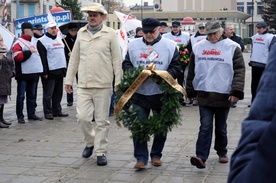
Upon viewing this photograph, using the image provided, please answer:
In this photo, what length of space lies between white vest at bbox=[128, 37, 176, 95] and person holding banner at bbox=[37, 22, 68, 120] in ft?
15.9

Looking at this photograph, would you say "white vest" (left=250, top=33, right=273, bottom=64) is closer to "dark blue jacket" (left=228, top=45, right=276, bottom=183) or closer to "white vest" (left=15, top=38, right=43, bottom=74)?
"white vest" (left=15, top=38, right=43, bottom=74)

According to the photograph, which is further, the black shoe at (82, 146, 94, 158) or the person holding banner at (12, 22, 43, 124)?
the person holding banner at (12, 22, 43, 124)

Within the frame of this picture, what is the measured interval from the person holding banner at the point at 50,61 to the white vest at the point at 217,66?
5.29 m

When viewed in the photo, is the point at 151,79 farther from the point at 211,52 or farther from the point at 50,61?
the point at 50,61

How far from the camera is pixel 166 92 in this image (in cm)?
687

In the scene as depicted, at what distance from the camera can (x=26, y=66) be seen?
11.3 m

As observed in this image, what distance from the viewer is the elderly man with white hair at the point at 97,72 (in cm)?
741

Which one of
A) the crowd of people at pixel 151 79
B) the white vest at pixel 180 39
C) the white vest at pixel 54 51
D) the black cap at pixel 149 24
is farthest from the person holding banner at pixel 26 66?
the black cap at pixel 149 24

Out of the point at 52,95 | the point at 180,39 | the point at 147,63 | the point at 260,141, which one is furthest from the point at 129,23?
the point at 260,141

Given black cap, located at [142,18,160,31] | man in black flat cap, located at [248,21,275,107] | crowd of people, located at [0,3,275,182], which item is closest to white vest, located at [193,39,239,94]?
crowd of people, located at [0,3,275,182]

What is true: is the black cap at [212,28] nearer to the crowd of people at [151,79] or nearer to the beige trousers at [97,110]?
the crowd of people at [151,79]

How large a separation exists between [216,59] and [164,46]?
673mm

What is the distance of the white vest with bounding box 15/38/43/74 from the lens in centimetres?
1133

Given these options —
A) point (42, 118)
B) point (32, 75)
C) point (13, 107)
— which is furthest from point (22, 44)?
point (13, 107)
